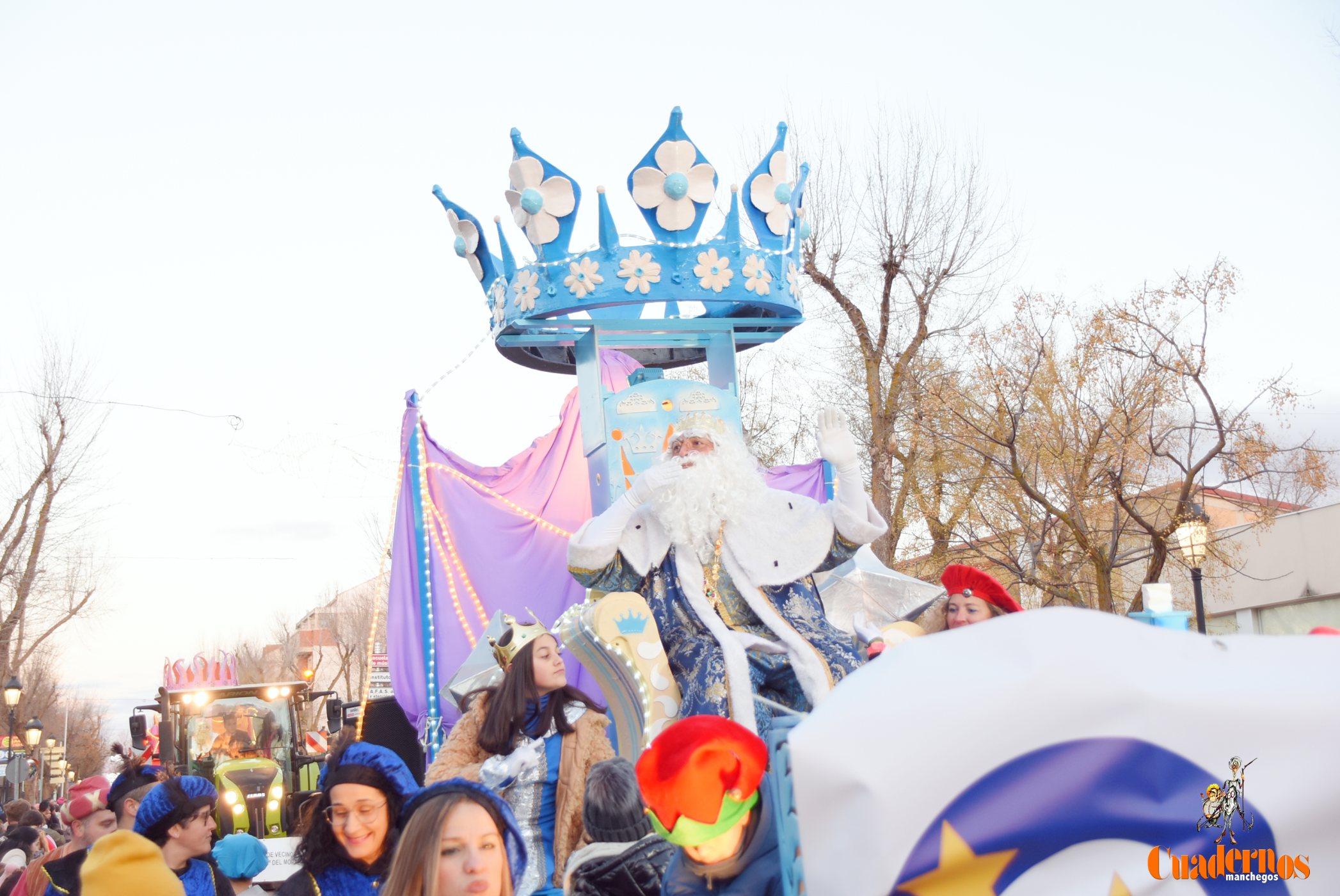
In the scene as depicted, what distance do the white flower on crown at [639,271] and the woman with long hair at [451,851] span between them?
458 centimetres

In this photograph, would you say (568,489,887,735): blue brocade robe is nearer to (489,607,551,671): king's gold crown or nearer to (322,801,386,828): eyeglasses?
(489,607,551,671): king's gold crown

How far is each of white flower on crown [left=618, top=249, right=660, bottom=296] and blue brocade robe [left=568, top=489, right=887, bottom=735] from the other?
55.3 inches

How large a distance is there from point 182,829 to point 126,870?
2.80 ft

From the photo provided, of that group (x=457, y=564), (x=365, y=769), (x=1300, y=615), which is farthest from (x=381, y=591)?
(x=1300, y=615)

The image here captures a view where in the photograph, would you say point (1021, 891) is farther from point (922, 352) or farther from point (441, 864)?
point (922, 352)

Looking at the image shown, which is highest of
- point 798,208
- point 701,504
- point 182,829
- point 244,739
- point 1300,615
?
point 798,208

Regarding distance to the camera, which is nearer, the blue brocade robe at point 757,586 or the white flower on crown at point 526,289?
the blue brocade robe at point 757,586

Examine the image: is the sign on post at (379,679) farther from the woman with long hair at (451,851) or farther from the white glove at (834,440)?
the woman with long hair at (451,851)

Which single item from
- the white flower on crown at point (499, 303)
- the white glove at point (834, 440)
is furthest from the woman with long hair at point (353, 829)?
the white flower on crown at point (499, 303)

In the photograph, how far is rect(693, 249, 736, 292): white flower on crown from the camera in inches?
280

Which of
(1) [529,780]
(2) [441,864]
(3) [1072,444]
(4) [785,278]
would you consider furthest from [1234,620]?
(2) [441,864]

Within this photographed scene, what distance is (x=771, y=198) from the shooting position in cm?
738

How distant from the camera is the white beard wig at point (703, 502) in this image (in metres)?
6.21

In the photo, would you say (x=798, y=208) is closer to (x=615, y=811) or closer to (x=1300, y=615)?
(x=615, y=811)
